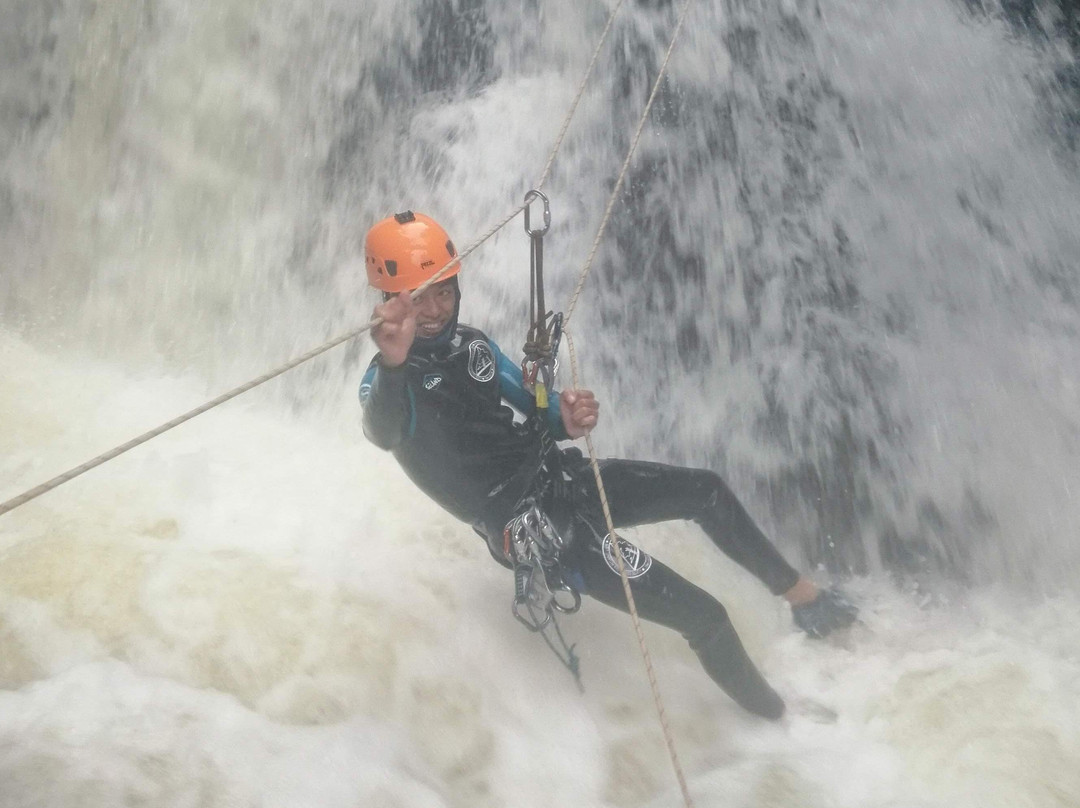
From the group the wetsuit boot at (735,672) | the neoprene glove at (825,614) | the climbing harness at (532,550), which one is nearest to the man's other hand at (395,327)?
the climbing harness at (532,550)

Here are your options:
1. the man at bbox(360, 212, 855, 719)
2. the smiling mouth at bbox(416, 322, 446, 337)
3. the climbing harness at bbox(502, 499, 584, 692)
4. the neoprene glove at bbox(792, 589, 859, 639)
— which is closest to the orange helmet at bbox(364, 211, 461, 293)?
the man at bbox(360, 212, 855, 719)

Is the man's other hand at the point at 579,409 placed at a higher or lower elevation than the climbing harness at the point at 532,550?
higher

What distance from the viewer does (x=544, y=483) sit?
254 centimetres

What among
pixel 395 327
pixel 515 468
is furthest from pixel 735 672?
pixel 395 327

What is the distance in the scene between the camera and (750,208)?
4543 mm

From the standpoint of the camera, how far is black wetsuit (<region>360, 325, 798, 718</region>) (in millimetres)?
2324

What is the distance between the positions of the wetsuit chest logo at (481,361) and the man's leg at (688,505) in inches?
18.2

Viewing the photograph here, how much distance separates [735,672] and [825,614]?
0.63m

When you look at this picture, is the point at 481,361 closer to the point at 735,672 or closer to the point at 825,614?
the point at 735,672

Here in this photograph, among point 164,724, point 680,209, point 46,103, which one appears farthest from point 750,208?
point 46,103

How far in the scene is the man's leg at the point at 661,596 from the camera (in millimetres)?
2447

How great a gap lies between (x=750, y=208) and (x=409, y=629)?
298cm

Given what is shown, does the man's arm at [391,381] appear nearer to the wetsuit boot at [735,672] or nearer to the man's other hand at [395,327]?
the man's other hand at [395,327]

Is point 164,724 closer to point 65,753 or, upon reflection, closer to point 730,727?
point 65,753
